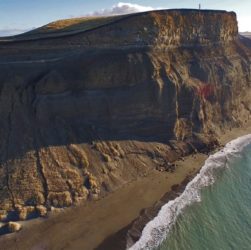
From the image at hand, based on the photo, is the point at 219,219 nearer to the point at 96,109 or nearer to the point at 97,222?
the point at 97,222

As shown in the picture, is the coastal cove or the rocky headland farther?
the rocky headland

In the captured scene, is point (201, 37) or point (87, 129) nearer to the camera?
point (87, 129)

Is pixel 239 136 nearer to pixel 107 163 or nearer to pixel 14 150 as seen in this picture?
pixel 107 163

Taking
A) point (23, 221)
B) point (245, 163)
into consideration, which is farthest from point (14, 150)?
point (245, 163)

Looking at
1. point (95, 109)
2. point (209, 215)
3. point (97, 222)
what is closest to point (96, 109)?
point (95, 109)

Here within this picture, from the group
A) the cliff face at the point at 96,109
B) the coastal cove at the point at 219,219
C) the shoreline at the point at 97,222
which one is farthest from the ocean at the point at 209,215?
the cliff face at the point at 96,109

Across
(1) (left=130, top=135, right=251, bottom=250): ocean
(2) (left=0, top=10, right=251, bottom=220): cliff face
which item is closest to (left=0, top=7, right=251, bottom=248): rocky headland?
(2) (left=0, top=10, right=251, bottom=220): cliff face

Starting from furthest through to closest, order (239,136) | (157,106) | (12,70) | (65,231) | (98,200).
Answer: (239,136) < (157,106) < (12,70) < (98,200) < (65,231)

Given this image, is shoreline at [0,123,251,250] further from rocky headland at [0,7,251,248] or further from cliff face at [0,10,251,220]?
cliff face at [0,10,251,220]
